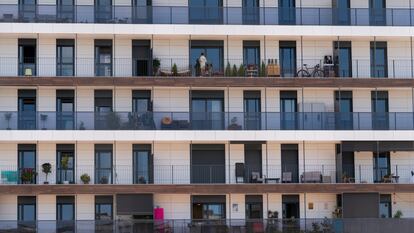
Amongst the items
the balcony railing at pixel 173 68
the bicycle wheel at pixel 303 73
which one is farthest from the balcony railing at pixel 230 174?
the balcony railing at pixel 173 68

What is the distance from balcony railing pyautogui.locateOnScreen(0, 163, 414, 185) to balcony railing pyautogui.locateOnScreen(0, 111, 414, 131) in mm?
2184

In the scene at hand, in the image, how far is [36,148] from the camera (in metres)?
52.8

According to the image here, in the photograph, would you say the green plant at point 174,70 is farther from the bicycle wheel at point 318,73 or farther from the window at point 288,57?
the bicycle wheel at point 318,73

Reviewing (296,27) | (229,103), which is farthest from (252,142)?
(296,27)

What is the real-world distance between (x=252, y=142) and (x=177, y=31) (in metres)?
7.23

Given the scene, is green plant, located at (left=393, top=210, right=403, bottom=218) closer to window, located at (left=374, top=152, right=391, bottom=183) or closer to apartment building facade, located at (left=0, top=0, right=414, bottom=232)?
apartment building facade, located at (left=0, top=0, right=414, bottom=232)

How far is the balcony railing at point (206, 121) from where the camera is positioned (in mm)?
51969

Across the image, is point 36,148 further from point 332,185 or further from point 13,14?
point 332,185

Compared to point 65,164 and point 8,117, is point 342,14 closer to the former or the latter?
point 65,164

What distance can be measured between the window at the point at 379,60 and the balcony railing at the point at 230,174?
5231mm

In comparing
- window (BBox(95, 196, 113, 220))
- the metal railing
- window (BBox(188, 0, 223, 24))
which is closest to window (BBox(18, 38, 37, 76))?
window (BBox(95, 196, 113, 220))

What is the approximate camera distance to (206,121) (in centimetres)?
5272

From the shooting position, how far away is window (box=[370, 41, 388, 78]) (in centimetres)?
5522

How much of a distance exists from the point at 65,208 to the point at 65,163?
239 centimetres
